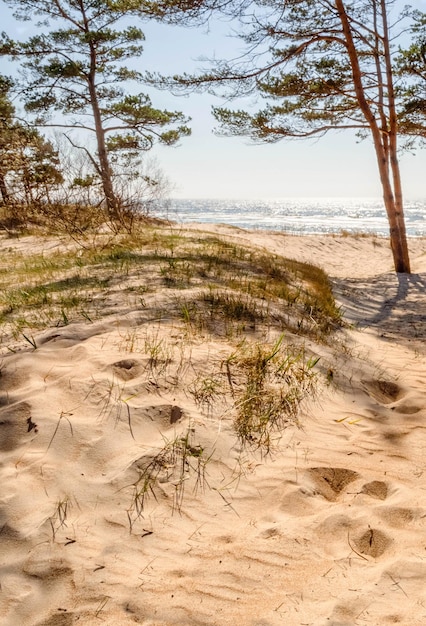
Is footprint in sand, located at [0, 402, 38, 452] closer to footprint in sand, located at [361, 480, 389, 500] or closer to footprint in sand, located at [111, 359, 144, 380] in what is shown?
footprint in sand, located at [111, 359, 144, 380]

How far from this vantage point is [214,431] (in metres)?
2.78

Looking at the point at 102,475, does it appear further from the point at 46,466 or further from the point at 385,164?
the point at 385,164

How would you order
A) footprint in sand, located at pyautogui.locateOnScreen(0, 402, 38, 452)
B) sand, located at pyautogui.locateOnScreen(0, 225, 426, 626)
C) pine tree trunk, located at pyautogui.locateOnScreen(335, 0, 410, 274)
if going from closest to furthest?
sand, located at pyautogui.locateOnScreen(0, 225, 426, 626)
footprint in sand, located at pyautogui.locateOnScreen(0, 402, 38, 452)
pine tree trunk, located at pyautogui.locateOnScreen(335, 0, 410, 274)

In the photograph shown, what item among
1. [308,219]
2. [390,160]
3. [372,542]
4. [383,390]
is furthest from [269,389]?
[308,219]

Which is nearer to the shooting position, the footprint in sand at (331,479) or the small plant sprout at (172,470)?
the small plant sprout at (172,470)

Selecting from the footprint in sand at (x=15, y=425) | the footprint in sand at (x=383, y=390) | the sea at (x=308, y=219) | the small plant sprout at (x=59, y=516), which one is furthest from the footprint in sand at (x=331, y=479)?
the sea at (x=308, y=219)

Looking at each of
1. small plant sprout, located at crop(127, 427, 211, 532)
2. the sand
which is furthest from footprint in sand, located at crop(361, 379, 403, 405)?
small plant sprout, located at crop(127, 427, 211, 532)

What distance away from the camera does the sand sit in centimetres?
179

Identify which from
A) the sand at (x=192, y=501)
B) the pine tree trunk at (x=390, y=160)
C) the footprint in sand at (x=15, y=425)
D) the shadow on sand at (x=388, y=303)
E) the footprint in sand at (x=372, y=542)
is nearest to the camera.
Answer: the sand at (x=192, y=501)

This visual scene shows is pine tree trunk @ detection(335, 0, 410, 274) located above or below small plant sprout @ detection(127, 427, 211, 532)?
above

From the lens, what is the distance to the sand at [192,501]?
1786 mm

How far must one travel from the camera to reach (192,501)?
2.30m

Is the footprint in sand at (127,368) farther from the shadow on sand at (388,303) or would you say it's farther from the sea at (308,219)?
the sea at (308,219)

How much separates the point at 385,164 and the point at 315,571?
1085 cm
